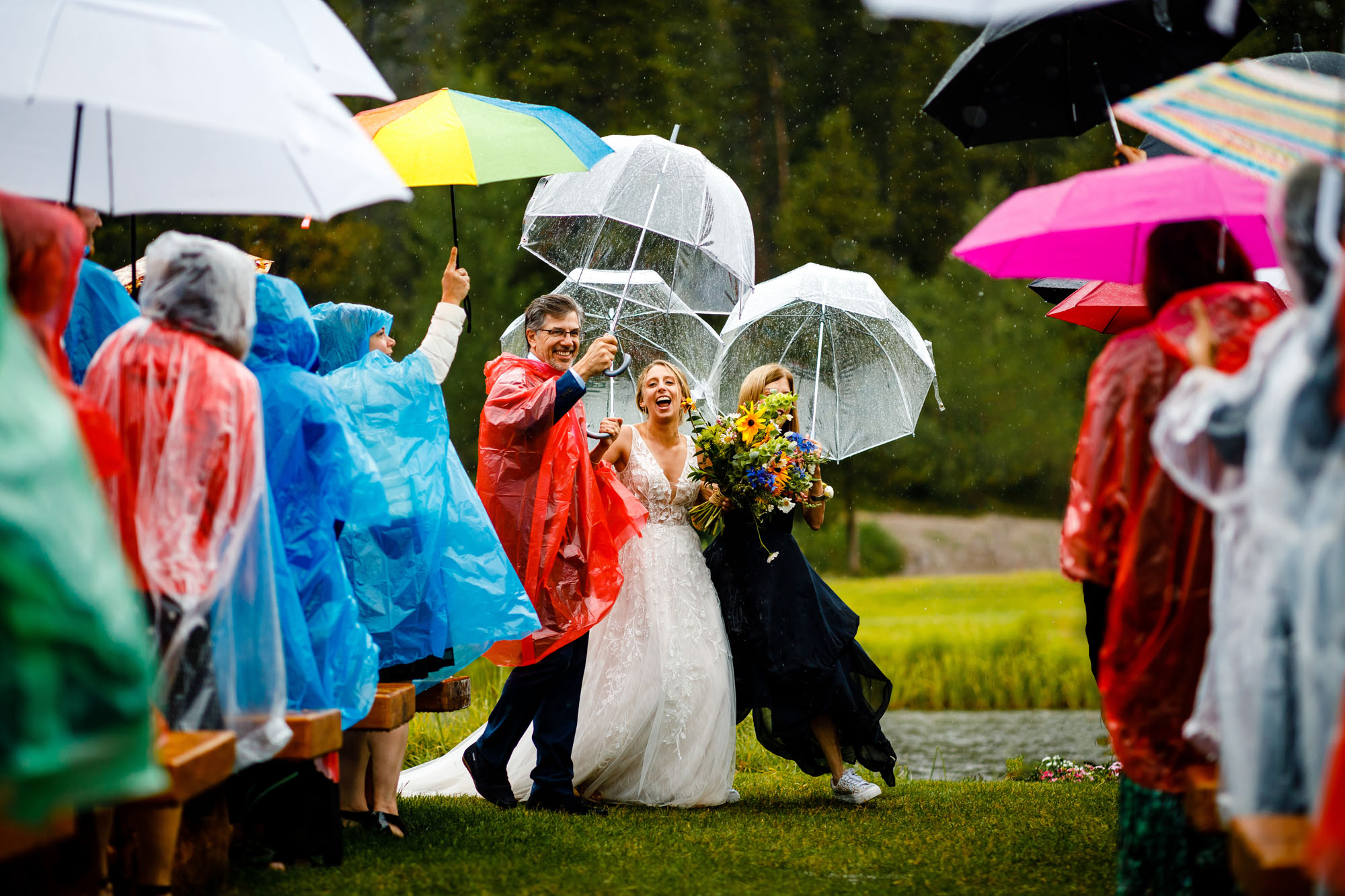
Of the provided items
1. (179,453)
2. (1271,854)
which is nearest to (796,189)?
(179,453)

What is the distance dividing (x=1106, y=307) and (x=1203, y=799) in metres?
3.24

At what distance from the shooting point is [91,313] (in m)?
3.57

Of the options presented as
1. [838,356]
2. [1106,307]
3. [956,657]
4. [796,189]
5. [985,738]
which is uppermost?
[796,189]

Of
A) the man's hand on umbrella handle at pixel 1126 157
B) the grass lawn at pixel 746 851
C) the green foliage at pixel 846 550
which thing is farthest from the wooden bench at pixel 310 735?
the green foliage at pixel 846 550

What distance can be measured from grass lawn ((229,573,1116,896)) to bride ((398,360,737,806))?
186 mm

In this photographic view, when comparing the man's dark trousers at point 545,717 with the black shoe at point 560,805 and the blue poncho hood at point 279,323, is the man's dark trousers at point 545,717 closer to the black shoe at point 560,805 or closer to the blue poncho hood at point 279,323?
the black shoe at point 560,805

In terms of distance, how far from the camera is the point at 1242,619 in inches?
94.3

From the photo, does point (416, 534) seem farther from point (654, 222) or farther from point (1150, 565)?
point (1150, 565)

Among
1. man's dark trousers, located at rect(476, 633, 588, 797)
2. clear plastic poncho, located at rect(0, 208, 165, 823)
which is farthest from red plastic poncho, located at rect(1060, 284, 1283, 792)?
man's dark trousers, located at rect(476, 633, 588, 797)

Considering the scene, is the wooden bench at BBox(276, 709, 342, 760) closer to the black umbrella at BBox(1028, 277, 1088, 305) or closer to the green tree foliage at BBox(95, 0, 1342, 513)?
the black umbrella at BBox(1028, 277, 1088, 305)

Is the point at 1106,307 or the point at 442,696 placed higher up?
the point at 1106,307

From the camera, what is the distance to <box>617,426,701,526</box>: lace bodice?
5.68 meters

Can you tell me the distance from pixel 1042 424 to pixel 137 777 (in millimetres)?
18970

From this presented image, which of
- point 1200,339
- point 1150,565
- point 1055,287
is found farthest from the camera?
point 1055,287
